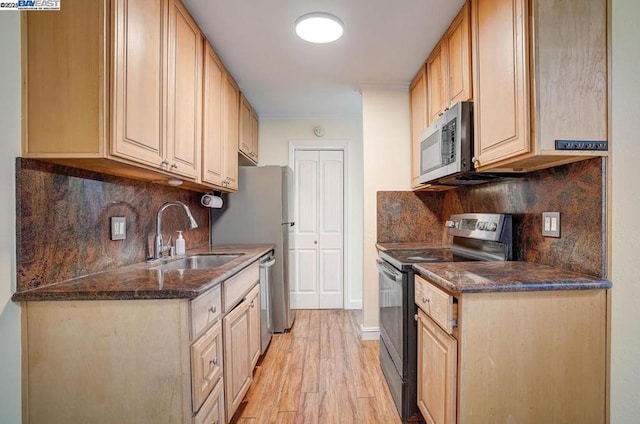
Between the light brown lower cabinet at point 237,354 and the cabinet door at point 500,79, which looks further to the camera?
the light brown lower cabinet at point 237,354

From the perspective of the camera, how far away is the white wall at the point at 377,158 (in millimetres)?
2846

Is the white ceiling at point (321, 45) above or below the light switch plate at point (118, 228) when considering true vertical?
above

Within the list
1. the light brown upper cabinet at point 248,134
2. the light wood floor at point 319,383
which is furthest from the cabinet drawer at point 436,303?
the light brown upper cabinet at point 248,134

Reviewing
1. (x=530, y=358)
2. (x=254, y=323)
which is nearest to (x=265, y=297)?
(x=254, y=323)

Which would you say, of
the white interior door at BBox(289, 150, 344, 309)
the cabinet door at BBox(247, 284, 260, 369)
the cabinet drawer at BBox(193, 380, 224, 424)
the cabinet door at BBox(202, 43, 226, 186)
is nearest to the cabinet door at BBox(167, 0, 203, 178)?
the cabinet door at BBox(202, 43, 226, 186)

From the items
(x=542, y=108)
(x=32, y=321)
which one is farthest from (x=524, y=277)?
(x=32, y=321)

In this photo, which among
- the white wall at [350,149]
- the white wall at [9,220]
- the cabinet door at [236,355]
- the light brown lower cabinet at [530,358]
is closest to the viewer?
the white wall at [9,220]

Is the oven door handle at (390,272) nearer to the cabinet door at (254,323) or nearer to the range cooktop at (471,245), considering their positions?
the range cooktop at (471,245)

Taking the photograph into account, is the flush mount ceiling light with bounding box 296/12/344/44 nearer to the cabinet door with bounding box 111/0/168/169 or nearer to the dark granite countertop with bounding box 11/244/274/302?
the cabinet door with bounding box 111/0/168/169

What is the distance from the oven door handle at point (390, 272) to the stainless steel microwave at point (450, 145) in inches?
25.9

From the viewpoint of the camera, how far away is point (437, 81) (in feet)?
7.25

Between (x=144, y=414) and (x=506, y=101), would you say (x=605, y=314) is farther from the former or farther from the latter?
(x=144, y=414)

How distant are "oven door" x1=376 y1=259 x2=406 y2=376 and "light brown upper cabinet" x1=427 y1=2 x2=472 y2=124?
3.68 feet

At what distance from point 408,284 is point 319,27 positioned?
1.57 metres
